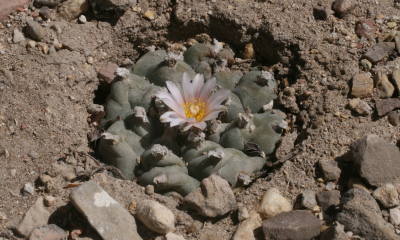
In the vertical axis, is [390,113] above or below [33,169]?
above

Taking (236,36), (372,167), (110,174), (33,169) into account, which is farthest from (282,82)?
(33,169)

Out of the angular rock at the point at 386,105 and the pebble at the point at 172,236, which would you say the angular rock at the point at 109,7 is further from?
the angular rock at the point at 386,105

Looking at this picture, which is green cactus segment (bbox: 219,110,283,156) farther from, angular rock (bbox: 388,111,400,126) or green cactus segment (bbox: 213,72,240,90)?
angular rock (bbox: 388,111,400,126)

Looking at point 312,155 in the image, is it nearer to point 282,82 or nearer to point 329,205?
point 329,205

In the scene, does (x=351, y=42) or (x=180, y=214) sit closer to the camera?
(x=180, y=214)

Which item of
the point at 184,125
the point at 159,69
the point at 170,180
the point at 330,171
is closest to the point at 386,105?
the point at 330,171

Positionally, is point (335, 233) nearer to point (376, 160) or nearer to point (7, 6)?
point (376, 160)

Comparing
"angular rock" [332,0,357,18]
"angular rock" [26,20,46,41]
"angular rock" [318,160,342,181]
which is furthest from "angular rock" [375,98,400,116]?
"angular rock" [26,20,46,41]
